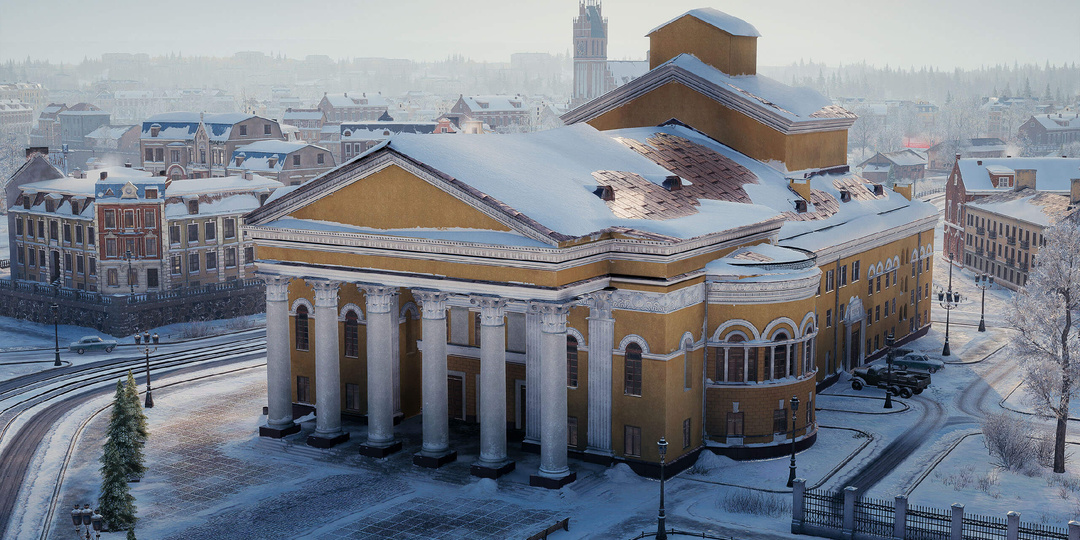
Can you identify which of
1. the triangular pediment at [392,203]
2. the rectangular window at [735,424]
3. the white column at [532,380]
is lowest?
the rectangular window at [735,424]

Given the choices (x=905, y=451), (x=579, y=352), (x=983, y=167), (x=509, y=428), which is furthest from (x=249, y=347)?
(x=983, y=167)

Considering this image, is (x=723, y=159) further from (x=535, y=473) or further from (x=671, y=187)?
(x=535, y=473)

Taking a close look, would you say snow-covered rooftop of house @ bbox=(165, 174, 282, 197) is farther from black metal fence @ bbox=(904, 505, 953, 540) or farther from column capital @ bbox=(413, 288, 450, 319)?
black metal fence @ bbox=(904, 505, 953, 540)

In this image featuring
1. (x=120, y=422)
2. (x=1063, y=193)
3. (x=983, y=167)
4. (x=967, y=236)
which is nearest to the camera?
(x=120, y=422)

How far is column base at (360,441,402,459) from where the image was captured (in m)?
57.5

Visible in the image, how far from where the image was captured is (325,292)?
58.0 m

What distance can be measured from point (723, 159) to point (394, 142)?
2509cm

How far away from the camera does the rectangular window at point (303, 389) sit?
6562 centimetres

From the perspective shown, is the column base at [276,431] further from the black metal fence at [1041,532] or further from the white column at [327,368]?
the black metal fence at [1041,532]

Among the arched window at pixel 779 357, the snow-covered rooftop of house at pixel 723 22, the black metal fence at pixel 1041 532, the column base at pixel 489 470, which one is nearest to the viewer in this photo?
the black metal fence at pixel 1041 532

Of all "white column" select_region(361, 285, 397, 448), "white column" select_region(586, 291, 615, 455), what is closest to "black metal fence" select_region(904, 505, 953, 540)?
"white column" select_region(586, 291, 615, 455)

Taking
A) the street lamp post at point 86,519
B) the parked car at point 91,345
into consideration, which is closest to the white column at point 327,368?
the street lamp post at point 86,519

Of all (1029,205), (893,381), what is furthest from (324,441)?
(1029,205)

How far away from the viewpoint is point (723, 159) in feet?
239
